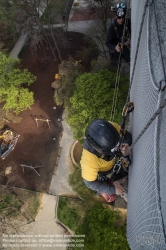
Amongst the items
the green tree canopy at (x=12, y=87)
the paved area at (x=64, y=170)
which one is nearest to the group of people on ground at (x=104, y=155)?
the paved area at (x=64, y=170)

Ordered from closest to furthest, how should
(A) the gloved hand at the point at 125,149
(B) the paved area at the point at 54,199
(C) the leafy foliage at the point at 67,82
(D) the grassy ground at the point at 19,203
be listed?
(A) the gloved hand at the point at 125,149 → (B) the paved area at the point at 54,199 → (D) the grassy ground at the point at 19,203 → (C) the leafy foliage at the point at 67,82

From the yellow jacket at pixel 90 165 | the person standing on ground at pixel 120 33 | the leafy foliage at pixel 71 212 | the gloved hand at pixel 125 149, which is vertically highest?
the person standing on ground at pixel 120 33

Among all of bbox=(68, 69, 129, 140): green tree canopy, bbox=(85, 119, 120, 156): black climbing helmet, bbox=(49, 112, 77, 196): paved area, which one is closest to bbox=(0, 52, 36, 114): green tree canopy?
bbox=(49, 112, 77, 196): paved area

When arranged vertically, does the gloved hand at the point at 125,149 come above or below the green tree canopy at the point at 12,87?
above

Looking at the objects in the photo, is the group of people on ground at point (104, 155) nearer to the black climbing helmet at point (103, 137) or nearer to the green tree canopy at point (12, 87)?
the black climbing helmet at point (103, 137)

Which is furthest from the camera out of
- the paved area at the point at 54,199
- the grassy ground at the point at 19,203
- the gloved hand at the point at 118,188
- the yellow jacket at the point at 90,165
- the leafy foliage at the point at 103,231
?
the grassy ground at the point at 19,203

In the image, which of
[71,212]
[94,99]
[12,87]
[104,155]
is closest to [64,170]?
[71,212]

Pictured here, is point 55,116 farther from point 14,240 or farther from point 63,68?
point 14,240

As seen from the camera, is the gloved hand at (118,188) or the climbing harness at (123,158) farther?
the gloved hand at (118,188)
